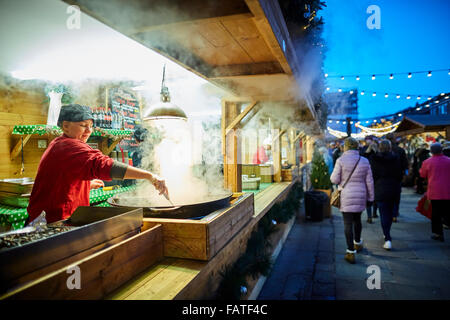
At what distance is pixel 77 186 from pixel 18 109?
124 inches

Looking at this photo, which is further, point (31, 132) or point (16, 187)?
point (31, 132)

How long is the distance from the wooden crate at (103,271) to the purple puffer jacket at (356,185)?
3443 mm

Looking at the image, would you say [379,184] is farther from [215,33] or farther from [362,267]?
[215,33]

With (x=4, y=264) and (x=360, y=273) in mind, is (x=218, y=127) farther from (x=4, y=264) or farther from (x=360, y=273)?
(x=4, y=264)

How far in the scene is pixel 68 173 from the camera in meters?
1.96

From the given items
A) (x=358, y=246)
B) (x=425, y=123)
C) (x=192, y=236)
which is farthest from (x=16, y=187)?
(x=425, y=123)

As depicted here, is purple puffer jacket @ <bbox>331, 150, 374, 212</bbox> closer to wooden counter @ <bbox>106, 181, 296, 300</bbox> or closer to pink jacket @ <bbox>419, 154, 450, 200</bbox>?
pink jacket @ <bbox>419, 154, 450, 200</bbox>

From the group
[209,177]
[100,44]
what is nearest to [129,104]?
[209,177]

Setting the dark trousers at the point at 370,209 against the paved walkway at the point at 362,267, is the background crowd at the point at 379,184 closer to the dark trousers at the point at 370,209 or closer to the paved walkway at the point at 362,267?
the paved walkway at the point at 362,267

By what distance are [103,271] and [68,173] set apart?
104 centimetres

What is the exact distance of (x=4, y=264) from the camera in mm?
922

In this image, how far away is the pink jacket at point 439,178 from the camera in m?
4.86

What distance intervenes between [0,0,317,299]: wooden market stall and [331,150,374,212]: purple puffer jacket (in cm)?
196

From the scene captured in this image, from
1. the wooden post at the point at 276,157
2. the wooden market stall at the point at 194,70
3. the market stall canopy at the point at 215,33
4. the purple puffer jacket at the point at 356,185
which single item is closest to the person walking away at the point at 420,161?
the wooden post at the point at 276,157
